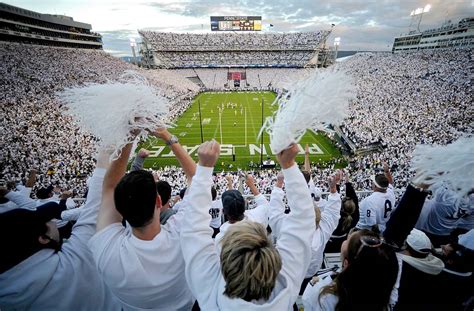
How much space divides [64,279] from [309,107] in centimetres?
170

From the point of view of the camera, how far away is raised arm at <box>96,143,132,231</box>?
1.57m

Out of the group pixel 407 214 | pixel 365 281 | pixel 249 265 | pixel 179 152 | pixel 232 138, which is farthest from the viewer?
pixel 232 138

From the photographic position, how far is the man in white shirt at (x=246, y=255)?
1053 mm

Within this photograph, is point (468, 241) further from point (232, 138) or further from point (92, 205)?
point (232, 138)

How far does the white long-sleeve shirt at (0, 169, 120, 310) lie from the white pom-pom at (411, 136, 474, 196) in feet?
7.43

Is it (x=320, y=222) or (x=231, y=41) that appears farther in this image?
(x=231, y=41)

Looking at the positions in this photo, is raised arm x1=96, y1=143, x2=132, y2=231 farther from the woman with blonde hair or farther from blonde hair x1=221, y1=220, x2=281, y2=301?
the woman with blonde hair

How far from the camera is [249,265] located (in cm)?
104

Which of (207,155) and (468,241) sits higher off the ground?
(207,155)

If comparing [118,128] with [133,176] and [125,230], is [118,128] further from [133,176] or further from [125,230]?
[125,230]

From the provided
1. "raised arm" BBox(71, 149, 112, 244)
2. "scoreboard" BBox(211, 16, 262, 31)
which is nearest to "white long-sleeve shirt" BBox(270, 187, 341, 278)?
"raised arm" BBox(71, 149, 112, 244)

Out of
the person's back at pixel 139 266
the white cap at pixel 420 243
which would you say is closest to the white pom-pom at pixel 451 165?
the white cap at pixel 420 243

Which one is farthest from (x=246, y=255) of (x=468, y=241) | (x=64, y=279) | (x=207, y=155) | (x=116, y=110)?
(x=468, y=241)

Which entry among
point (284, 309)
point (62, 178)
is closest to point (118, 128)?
point (284, 309)
